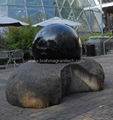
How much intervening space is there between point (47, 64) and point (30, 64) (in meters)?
0.42

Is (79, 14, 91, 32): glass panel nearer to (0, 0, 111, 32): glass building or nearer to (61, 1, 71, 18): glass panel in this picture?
(0, 0, 111, 32): glass building

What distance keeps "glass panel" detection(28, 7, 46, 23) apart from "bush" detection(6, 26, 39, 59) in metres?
11.1

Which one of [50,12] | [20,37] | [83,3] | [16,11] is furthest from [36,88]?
[83,3]

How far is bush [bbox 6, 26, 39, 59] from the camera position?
22219mm

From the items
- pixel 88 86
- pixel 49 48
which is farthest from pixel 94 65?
pixel 49 48

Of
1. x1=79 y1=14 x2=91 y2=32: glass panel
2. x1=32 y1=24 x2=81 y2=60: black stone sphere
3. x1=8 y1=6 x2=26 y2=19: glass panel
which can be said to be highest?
x1=8 y1=6 x2=26 y2=19: glass panel

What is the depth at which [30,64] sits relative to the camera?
816 cm

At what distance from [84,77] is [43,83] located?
1486mm

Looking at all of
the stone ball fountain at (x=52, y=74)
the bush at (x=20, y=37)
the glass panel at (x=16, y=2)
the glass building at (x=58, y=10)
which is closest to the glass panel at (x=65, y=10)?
the glass building at (x=58, y=10)

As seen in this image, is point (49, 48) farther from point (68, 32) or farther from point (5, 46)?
point (5, 46)

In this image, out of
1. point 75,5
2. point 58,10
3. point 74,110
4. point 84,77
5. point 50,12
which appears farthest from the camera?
point 75,5

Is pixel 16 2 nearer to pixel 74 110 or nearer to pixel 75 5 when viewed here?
pixel 75 5

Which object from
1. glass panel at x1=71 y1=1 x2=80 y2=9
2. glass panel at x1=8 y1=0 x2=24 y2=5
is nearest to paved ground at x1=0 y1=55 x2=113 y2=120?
glass panel at x1=8 y1=0 x2=24 y2=5

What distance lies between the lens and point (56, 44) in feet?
27.1
